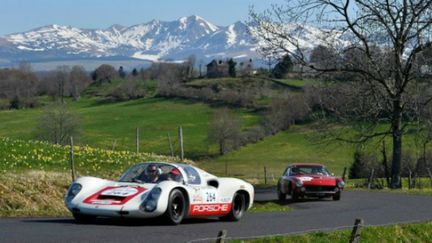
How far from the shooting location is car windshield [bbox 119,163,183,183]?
1580cm

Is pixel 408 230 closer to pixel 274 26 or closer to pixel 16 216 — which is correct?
pixel 16 216

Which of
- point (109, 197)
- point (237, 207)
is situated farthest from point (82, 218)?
point (237, 207)

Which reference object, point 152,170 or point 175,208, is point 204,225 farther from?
point 152,170

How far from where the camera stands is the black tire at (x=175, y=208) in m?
14.8

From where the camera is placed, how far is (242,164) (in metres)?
85.9

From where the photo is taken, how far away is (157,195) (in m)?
14.6

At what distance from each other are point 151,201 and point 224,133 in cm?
8325

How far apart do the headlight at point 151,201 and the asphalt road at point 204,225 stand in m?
0.33

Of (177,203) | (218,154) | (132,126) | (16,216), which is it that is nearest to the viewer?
(177,203)

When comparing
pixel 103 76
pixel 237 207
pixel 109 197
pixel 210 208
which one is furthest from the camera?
pixel 103 76

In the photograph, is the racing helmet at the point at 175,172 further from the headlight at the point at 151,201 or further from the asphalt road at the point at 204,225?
the headlight at the point at 151,201

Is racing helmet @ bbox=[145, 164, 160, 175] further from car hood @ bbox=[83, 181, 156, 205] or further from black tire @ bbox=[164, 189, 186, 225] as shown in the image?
black tire @ bbox=[164, 189, 186, 225]

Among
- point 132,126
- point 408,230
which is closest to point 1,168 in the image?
point 408,230

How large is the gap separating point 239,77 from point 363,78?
354 ft
